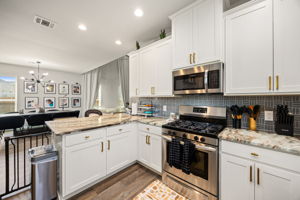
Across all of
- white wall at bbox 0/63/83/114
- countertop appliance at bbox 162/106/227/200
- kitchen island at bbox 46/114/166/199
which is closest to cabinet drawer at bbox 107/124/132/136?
kitchen island at bbox 46/114/166/199

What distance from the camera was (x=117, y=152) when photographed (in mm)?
2111

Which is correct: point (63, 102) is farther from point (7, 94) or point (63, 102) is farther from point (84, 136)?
point (84, 136)

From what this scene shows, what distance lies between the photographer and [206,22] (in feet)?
5.75

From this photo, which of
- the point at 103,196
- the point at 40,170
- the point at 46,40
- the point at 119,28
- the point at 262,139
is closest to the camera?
the point at 262,139

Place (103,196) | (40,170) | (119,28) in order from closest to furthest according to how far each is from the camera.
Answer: (40,170)
(103,196)
(119,28)

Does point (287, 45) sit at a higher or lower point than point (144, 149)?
higher

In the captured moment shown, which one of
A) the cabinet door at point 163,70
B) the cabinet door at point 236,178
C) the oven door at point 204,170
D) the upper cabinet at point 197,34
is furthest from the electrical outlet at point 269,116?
the cabinet door at point 163,70

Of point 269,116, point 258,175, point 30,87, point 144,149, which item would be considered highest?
point 30,87

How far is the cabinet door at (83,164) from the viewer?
1.56 m

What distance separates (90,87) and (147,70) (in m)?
4.91

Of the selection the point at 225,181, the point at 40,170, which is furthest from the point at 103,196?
the point at 225,181

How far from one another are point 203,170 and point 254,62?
146 cm

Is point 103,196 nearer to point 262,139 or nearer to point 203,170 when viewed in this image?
point 203,170

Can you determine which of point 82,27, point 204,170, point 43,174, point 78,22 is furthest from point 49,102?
→ point 204,170
